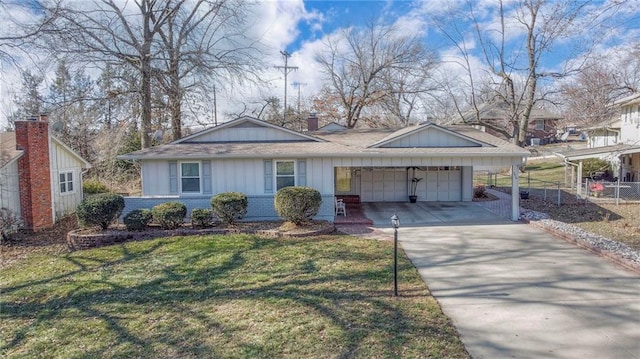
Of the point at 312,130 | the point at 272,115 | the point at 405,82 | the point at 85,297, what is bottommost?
the point at 85,297

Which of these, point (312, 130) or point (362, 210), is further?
point (312, 130)

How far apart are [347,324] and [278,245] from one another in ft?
16.4

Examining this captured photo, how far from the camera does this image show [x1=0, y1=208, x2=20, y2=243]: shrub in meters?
11.9

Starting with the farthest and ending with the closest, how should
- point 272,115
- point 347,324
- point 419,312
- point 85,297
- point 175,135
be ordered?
point 272,115
point 175,135
point 85,297
point 419,312
point 347,324

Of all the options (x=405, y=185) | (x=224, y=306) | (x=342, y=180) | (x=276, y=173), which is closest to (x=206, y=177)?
(x=276, y=173)

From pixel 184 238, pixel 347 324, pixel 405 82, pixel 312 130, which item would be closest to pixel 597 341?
pixel 347 324

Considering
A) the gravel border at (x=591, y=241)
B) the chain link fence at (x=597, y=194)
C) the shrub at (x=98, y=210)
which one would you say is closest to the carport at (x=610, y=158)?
the chain link fence at (x=597, y=194)

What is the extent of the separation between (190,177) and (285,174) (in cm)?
328

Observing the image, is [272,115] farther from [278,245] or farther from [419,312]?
[419,312]

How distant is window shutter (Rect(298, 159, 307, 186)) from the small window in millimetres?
9793

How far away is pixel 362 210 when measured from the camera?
16.1m

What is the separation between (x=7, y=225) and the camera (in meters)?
12.2

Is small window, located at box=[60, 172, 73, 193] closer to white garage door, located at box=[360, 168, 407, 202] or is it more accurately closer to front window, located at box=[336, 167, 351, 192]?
front window, located at box=[336, 167, 351, 192]

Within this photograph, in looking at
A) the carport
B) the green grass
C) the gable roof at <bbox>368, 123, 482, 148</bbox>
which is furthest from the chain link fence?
the green grass
